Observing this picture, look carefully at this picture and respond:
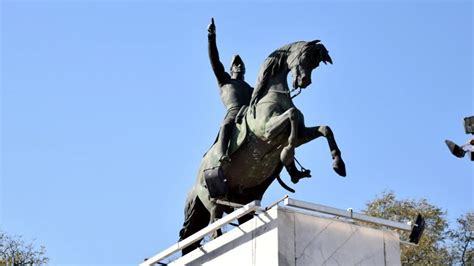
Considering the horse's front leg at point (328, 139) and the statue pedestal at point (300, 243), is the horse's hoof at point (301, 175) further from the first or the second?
the statue pedestal at point (300, 243)

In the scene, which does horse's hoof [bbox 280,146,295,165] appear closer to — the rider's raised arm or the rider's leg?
the rider's leg

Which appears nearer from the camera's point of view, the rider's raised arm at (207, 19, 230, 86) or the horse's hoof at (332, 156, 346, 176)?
the horse's hoof at (332, 156, 346, 176)

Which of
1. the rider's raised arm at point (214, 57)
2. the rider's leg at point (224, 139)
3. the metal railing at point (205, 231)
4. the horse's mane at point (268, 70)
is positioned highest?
the rider's raised arm at point (214, 57)

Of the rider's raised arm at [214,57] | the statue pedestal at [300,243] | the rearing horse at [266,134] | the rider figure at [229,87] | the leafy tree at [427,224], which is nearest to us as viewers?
the statue pedestal at [300,243]

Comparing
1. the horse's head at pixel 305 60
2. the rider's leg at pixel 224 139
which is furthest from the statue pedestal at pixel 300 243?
the horse's head at pixel 305 60

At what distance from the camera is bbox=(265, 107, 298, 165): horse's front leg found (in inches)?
604

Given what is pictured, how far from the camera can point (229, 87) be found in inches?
676

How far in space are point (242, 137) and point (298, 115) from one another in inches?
37.5

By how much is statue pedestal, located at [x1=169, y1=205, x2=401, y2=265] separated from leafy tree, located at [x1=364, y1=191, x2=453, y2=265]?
13.6 metres

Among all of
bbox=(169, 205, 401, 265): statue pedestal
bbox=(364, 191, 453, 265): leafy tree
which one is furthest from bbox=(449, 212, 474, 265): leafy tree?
bbox=(169, 205, 401, 265): statue pedestal

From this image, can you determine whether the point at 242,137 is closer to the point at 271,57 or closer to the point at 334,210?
the point at 271,57

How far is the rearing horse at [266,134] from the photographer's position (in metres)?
15.6

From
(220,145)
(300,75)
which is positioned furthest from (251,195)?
(300,75)

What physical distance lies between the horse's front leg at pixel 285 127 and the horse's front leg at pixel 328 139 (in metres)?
0.24
